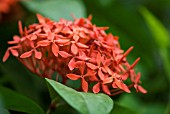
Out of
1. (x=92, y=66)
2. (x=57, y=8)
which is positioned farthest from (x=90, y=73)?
(x=57, y=8)

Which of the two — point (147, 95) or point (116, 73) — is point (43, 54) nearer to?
point (116, 73)

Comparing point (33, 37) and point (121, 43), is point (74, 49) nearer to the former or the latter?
point (33, 37)

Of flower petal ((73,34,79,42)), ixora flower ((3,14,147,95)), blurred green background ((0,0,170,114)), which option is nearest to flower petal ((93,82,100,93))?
ixora flower ((3,14,147,95))

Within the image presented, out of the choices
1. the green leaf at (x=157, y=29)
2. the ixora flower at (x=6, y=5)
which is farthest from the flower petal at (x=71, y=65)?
the green leaf at (x=157, y=29)

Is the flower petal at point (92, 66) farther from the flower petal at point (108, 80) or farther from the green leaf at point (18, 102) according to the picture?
the green leaf at point (18, 102)

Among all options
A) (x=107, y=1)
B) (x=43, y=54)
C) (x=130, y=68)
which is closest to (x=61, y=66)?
(x=43, y=54)

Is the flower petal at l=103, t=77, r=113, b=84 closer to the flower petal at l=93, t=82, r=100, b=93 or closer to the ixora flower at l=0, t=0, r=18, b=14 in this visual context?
the flower petal at l=93, t=82, r=100, b=93
